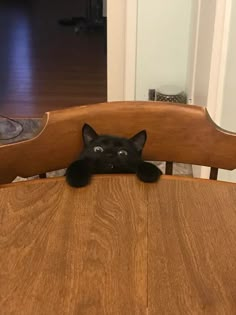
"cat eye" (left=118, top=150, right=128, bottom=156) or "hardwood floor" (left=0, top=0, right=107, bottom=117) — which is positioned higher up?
"cat eye" (left=118, top=150, right=128, bottom=156)

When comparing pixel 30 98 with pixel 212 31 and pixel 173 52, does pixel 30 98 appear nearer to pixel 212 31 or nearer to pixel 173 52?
pixel 173 52

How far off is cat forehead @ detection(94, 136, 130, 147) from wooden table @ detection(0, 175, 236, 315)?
0.09 meters

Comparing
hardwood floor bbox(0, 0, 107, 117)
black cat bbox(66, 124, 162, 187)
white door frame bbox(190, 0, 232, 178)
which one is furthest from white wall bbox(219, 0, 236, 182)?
hardwood floor bbox(0, 0, 107, 117)

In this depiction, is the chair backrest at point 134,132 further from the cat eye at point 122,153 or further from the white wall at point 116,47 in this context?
the white wall at point 116,47

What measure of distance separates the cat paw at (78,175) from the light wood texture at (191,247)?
0.41 feet

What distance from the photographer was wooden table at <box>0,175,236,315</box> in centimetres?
69

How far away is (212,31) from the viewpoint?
203cm

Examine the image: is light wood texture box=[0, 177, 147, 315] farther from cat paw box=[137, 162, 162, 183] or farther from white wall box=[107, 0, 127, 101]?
white wall box=[107, 0, 127, 101]

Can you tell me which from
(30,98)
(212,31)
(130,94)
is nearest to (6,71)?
(30,98)

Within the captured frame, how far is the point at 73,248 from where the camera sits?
800 millimetres

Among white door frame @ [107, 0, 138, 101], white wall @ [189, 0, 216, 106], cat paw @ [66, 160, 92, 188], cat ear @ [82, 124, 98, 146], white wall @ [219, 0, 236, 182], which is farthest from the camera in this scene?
white door frame @ [107, 0, 138, 101]

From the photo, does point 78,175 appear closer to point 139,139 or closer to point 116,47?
point 139,139

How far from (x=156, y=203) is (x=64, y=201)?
164 millimetres

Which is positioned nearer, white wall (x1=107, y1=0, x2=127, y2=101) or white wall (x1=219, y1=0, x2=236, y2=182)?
white wall (x1=219, y1=0, x2=236, y2=182)
